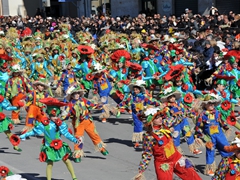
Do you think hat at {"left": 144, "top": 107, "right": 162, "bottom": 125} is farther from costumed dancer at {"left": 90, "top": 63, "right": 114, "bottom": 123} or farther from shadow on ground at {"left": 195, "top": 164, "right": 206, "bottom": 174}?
costumed dancer at {"left": 90, "top": 63, "right": 114, "bottom": 123}

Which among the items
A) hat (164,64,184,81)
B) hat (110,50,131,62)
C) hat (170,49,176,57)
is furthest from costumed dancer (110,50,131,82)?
hat (164,64,184,81)

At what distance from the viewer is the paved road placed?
1156cm

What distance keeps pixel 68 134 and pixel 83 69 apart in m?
6.93

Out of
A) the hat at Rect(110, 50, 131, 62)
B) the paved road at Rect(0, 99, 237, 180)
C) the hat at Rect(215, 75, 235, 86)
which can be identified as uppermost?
the hat at Rect(110, 50, 131, 62)

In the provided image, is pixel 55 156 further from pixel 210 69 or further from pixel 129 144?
pixel 210 69

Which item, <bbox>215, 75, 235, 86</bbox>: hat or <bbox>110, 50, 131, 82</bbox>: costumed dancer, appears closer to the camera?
<bbox>215, 75, 235, 86</bbox>: hat

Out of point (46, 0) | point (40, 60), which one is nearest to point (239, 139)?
point (40, 60)

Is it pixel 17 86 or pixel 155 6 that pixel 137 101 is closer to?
pixel 17 86

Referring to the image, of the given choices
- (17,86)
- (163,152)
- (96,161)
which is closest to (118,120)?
(17,86)

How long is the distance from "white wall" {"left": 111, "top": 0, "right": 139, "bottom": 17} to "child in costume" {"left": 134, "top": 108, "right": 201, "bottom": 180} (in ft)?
94.1

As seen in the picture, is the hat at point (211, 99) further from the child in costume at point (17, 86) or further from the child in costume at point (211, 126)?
the child in costume at point (17, 86)

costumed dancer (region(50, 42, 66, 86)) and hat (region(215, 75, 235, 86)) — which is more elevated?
hat (region(215, 75, 235, 86))

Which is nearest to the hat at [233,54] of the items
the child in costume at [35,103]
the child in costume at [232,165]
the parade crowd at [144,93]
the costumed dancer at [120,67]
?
the parade crowd at [144,93]

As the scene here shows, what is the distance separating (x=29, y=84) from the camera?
1557cm
